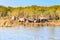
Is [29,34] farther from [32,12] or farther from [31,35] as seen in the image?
[32,12]

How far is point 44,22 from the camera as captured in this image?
21.9m

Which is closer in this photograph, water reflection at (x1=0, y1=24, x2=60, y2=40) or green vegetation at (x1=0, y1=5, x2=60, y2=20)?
water reflection at (x1=0, y1=24, x2=60, y2=40)

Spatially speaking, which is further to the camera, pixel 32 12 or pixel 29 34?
pixel 32 12

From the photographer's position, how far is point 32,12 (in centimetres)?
2791

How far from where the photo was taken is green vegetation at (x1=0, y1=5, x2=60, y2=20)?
86.9 feet

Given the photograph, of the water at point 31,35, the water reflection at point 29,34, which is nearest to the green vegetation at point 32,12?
the water reflection at point 29,34

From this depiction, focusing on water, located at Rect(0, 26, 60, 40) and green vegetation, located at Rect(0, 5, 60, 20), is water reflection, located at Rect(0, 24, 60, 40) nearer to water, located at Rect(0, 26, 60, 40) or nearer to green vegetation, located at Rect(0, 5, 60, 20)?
water, located at Rect(0, 26, 60, 40)

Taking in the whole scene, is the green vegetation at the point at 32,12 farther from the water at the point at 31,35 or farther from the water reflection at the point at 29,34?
the water at the point at 31,35

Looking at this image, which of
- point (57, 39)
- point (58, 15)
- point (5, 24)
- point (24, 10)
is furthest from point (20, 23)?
point (57, 39)

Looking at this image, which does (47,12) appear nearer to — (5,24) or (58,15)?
(58,15)

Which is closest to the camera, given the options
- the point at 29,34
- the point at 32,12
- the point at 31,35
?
the point at 31,35

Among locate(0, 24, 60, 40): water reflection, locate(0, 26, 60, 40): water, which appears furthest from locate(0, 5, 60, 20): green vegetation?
locate(0, 26, 60, 40): water

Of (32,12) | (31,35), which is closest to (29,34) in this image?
(31,35)

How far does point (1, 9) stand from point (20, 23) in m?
9.34
